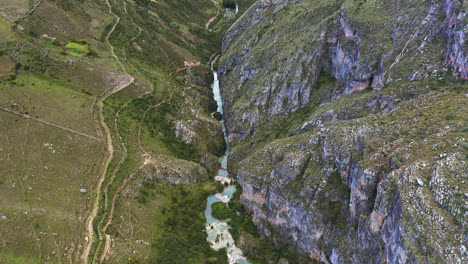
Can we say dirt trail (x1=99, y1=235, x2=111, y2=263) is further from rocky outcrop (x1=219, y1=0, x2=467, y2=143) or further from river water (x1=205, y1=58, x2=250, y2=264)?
rocky outcrop (x1=219, y1=0, x2=467, y2=143)

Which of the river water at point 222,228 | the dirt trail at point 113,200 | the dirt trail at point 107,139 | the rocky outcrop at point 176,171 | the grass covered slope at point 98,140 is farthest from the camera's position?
the rocky outcrop at point 176,171

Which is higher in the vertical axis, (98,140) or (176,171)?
(98,140)

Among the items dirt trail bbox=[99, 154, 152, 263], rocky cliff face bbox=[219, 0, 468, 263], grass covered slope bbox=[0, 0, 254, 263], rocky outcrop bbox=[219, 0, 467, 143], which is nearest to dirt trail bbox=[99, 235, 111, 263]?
dirt trail bbox=[99, 154, 152, 263]

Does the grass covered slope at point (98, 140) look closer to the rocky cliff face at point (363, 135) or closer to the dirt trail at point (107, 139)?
the dirt trail at point (107, 139)

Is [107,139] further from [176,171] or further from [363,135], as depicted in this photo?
[363,135]

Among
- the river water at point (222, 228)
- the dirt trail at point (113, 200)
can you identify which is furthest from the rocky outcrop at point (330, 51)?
the dirt trail at point (113, 200)

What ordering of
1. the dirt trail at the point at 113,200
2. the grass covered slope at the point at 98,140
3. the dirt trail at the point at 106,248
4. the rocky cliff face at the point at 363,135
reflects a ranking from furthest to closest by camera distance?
1. the grass covered slope at the point at 98,140
2. the dirt trail at the point at 113,200
3. the dirt trail at the point at 106,248
4. the rocky cliff face at the point at 363,135

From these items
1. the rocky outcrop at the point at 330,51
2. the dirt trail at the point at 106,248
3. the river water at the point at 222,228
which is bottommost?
the dirt trail at the point at 106,248

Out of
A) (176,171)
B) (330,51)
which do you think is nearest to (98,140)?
(176,171)
